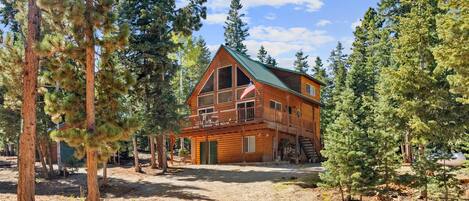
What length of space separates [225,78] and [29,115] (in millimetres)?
21521

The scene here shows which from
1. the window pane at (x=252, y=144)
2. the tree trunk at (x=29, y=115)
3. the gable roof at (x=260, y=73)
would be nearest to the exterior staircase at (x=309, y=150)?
the gable roof at (x=260, y=73)

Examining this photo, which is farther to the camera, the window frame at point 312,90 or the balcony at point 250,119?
the window frame at point 312,90

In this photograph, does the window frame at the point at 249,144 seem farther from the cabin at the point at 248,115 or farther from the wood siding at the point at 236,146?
the wood siding at the point at 236,146

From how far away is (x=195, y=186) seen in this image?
20719 mm

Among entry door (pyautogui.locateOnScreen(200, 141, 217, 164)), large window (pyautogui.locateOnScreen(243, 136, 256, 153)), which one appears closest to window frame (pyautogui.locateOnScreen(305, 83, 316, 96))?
large window (pyautogui.locateOnScreen(243, 136, 256, 153))

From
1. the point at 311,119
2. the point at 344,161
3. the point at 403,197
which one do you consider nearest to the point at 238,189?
the point at 344,161

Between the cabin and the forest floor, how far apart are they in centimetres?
594

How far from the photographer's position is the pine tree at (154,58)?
2627 centimetres

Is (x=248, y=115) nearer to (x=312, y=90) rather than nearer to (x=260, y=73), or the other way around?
(x=260, y=73)

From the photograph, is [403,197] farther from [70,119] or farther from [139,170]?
[139,170]

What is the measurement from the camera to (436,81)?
17547 mm

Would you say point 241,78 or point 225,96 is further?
point 225,96

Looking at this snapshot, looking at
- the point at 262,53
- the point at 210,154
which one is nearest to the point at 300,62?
the point at 262,53

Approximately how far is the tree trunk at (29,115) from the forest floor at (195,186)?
109 inches
